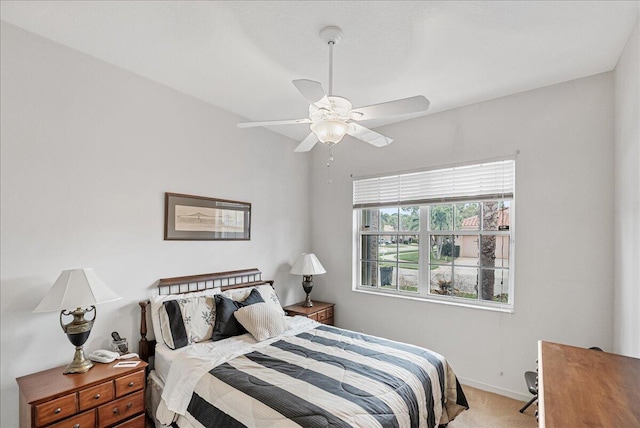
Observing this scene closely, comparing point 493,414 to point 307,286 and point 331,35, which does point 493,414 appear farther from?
point 331,35

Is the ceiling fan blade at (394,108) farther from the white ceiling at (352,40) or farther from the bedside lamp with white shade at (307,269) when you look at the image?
the bedside lamp with white shade at (307,269)

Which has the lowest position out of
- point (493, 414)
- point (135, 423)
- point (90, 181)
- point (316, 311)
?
point (493, 414)

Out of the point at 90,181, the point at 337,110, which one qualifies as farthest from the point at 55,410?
the point at 337,110

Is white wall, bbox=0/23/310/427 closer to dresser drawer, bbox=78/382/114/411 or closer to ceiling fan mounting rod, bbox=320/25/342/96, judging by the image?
dresser drawer, bbox=78/382/114/411

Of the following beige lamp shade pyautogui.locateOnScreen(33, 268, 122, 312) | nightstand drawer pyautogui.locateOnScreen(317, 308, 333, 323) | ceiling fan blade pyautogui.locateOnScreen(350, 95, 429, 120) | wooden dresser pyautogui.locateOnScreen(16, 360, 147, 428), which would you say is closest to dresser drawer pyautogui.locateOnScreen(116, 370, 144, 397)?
wooden dresser pyautogui.locateOnScreen(16, 360, 147, 428)

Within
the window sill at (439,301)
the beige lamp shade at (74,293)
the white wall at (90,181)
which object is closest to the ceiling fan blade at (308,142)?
the white wall at (90,181)

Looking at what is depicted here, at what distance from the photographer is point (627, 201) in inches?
87.4

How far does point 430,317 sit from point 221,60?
325 cm

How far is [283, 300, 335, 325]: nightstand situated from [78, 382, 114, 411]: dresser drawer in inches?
81.8

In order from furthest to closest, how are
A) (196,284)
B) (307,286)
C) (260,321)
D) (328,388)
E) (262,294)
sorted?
1. (307,286)
2. (262,294)
3. (196,284)
4. (260,321)
5. (328,388)

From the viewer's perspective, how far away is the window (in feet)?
10.3

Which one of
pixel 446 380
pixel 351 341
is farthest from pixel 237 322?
pixel 446 380

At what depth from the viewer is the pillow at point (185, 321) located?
256 centimetres

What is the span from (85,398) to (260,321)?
1.27m
